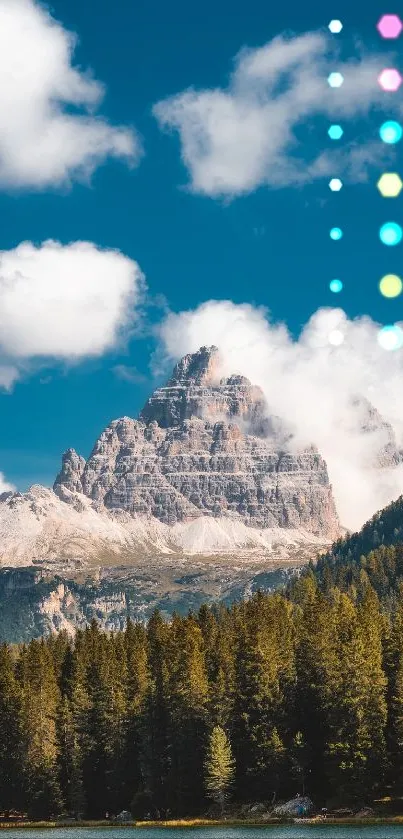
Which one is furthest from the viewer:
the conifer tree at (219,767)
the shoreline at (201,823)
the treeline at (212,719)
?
the conifer tree at (219,767)

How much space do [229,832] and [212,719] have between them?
58.5 feet

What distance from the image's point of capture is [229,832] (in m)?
100

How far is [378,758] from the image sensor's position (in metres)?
105

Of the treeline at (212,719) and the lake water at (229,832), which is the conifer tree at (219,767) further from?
the lake water at (229,832)

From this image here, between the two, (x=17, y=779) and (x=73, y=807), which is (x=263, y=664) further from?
(x=17, y=779)

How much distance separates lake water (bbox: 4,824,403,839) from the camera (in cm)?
9131

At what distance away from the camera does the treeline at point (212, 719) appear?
10694 centimetres

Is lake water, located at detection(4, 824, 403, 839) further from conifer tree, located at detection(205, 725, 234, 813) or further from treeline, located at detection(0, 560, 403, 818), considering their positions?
treeline, located at detection(0, 560, 403, 818)

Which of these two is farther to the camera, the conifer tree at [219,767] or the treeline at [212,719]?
the conifer tree at [219,767]

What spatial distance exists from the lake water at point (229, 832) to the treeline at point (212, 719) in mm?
7425

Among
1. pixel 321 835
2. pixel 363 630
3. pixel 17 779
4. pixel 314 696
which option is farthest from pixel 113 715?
pixel 321 835

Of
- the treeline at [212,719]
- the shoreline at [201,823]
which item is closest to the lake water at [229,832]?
the shoreline at [201,823]

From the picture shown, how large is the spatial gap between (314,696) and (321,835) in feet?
81.1

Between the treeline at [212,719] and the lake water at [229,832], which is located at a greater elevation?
the treeline at [212,719]
